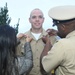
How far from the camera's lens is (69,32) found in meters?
3.57

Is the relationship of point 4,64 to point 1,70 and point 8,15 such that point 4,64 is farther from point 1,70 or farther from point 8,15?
point 8,15

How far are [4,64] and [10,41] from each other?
0.29m

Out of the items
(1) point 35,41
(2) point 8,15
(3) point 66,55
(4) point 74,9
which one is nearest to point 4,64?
(3) point 66,55

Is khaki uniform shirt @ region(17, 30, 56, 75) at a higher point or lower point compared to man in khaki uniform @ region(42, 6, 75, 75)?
lower

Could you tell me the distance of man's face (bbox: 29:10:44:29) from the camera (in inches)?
214

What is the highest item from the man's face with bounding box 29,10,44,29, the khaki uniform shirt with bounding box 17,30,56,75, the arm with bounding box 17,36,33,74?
the man's face with bounding box 29,10,44,29

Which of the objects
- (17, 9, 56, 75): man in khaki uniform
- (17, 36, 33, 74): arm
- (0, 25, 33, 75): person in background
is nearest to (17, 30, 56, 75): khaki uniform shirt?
(17, 9, 56, 75): man in khaki uniform

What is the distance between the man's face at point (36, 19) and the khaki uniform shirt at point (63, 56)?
1.95 metres

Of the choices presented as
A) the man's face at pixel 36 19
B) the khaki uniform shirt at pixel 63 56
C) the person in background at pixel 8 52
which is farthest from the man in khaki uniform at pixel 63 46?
the man's face at pixel 36 19

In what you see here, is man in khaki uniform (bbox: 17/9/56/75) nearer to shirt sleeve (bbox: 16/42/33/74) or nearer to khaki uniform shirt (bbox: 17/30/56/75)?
khaki uniform shirt (bbox: 17/30/56/75)

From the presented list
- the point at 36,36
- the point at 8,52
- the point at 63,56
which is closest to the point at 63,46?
the point at 63,56

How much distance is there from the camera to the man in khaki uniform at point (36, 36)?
5254mm

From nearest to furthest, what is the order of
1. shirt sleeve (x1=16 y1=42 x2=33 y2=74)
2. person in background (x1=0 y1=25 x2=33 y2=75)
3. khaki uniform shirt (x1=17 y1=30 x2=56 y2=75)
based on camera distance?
person in background (x1=0 y1=25 x2=33 y2=75) < shirt sleeve (x1=16 y1=42 x2=33 y2=74) < khaki uniform shirt (x1=17 y1=30 x2=56 y2=75)

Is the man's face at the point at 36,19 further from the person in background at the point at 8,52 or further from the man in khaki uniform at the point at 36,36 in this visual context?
the person in background at the point at 8,52
